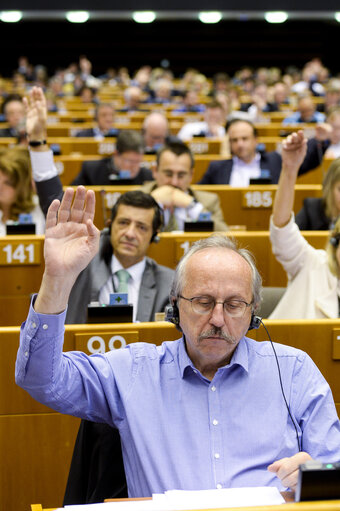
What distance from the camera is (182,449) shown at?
171 centimetres

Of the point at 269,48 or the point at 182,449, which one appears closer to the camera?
the point at 182,449

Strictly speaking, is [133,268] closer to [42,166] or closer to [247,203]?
[42,166]

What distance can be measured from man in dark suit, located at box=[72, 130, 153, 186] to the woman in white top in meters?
1.05

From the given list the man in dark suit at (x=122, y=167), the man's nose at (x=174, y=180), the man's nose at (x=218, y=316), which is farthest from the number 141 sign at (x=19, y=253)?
the man's nose at (x=218, y=316)

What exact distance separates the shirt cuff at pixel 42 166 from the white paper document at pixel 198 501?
2.38 meters

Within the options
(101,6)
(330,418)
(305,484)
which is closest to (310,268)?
(330,418)

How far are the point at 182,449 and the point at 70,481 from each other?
0.29 metres

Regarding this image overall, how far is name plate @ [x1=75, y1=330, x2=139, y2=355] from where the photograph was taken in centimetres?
229

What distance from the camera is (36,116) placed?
3709 millimetres

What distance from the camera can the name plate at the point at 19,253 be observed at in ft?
11.5

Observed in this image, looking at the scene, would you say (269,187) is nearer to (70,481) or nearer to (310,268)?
(310,268)

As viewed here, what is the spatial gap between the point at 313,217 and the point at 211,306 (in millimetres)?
2666

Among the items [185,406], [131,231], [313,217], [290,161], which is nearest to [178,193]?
[313,217]

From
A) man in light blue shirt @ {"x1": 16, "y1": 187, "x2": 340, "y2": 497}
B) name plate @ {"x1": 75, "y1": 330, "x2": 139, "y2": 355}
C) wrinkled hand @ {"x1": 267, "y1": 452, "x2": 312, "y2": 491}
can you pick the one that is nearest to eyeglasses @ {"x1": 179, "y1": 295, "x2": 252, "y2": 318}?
man in light blue shirt @ {"x1": 16, "y1": 187, "x2": 340, "y2": 497}
